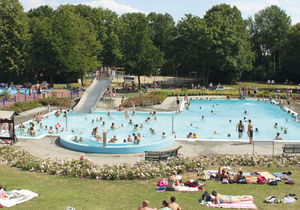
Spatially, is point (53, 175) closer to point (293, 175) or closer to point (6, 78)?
point (293, 175)

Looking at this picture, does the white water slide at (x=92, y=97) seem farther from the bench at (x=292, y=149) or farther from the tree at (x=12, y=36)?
the bench at (x=292, y=149)

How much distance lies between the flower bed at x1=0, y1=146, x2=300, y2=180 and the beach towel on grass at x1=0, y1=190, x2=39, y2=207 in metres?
3.13

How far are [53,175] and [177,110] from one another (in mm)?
22522

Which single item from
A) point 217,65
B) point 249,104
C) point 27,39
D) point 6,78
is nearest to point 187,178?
point 249,104

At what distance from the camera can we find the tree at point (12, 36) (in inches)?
2183

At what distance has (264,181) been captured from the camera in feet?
48.3

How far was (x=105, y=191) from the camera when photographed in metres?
13.9

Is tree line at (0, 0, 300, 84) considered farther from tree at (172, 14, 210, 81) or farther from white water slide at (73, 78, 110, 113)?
white water slide at (73, 78, 110, 113)

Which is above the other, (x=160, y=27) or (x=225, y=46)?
(x=160, y=27)

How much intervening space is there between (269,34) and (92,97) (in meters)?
49.5

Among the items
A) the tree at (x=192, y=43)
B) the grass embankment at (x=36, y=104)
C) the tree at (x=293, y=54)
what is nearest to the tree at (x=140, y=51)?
the tree at (x=192, y=43)

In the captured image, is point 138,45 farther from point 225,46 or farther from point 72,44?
point 225,46

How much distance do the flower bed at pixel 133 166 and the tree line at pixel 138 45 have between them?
34144mm

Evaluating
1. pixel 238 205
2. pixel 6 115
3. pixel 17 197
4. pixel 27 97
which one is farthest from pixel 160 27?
pixel 238 205
